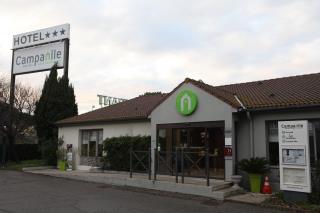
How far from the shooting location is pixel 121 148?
62.0ft

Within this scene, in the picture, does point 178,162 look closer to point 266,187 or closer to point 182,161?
point 182,161

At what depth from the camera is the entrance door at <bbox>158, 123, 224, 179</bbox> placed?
48.9 feet

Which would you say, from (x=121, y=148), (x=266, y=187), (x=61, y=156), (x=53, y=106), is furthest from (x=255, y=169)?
(x=53, y=106)

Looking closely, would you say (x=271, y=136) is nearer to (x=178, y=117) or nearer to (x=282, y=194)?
(x=282, y=194)

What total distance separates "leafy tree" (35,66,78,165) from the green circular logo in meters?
12.4

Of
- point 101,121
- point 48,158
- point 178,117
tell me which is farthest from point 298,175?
point 48,158

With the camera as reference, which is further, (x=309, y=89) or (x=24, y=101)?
(x=24, y=101)

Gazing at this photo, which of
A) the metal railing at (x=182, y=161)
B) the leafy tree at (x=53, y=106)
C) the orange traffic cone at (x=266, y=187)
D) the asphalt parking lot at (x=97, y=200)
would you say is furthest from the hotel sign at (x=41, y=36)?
the orange traffic cone at (x=266, y=187)

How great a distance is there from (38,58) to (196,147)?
57.5ft

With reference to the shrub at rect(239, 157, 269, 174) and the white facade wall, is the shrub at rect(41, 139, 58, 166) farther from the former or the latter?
the shrub at rect(239, 157, 269, 174)

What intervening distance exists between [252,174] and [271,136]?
187 centimetres

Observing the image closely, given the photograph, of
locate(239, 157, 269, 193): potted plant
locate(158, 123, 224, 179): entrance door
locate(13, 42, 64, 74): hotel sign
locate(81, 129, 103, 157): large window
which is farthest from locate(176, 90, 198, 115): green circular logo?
locate(13, 42, 64, 74): hotel sign

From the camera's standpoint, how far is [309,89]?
15.1 meters

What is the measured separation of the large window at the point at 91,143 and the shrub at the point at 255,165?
9944 mm
